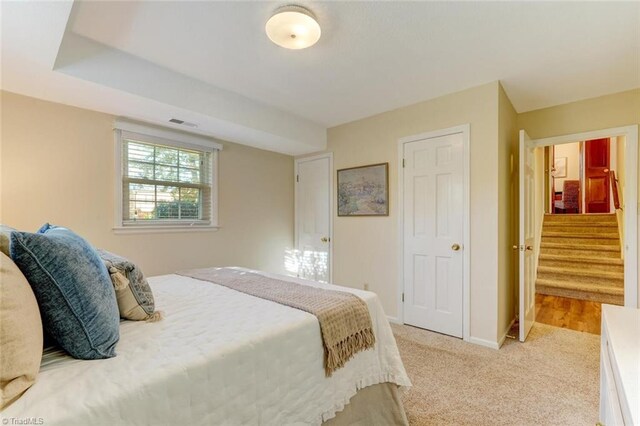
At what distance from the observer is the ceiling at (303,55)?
172 cm

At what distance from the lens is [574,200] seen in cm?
668

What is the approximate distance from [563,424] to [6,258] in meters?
2.62

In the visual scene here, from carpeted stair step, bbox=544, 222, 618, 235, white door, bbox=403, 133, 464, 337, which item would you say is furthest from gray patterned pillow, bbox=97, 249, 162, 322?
carpeted stair step, bbox=544, 222, 618, 235

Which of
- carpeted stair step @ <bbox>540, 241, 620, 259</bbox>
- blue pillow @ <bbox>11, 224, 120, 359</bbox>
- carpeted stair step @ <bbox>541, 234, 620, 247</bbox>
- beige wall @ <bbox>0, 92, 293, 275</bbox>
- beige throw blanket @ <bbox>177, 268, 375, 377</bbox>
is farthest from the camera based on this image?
carpeted stair step @ <bbox>541, 234, 620, 247</bbox>

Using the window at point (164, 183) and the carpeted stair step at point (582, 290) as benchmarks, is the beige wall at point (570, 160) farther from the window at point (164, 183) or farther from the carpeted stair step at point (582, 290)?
the window at point (164, 183)

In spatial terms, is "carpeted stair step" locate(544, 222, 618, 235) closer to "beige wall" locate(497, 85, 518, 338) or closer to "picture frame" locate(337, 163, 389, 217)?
"beige wall" locate(497, 85, 518, 338)

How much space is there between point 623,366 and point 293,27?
2.06m

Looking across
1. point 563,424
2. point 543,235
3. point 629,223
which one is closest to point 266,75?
point 563,424

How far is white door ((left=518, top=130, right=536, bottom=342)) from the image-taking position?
107 inches

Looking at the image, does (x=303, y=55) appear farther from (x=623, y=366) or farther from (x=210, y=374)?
(x=623, y=366)

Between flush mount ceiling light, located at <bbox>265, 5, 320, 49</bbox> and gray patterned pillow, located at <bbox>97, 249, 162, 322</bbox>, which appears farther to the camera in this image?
flush mount ceiling light, located at <bbox>265, 5, 320, 49</bbox>

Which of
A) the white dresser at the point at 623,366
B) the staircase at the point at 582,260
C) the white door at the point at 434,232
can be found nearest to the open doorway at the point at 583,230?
the staircase at the point at 582,260

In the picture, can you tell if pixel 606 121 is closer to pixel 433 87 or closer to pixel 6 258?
pixel 433 87

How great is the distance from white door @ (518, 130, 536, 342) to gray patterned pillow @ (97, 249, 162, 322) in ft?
9.70
